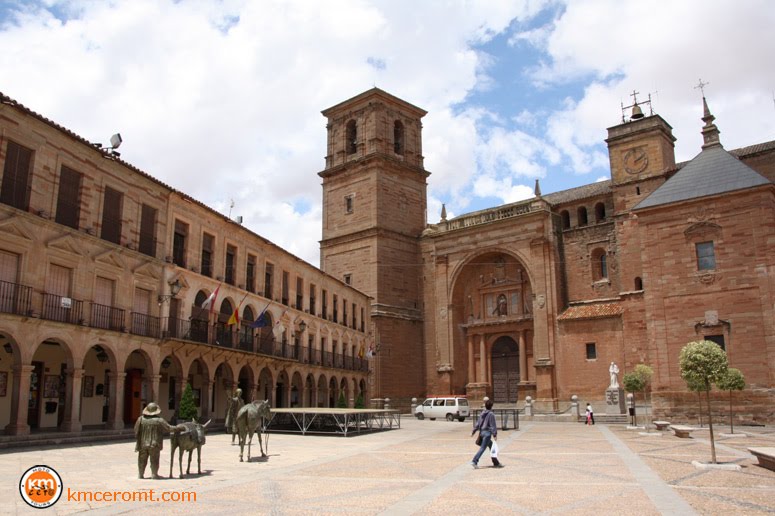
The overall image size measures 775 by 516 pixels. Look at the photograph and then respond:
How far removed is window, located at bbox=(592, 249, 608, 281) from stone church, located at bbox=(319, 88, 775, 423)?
3.6 inches

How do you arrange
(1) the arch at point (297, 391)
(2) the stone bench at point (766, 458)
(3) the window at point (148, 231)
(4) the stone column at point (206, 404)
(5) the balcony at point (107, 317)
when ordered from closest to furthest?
(2) the stone bench at point (766, 458)
(5) the balcony at point (107, 317)
(3) the window at point (148, 231)
(4) the stone column at point (206, 404)
(1) the arch at point (297, 391)

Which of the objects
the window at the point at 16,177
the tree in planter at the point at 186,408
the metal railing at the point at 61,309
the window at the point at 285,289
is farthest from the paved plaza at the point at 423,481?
the window at the point at 285,289

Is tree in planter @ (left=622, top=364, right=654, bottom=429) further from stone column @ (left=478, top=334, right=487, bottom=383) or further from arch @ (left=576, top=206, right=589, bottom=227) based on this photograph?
stone column @ (left=478, top=334, right=487, bottom=383)

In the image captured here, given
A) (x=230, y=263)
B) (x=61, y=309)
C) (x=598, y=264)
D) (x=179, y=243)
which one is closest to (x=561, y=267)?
(x=598, y=264)

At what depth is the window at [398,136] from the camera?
50753mm

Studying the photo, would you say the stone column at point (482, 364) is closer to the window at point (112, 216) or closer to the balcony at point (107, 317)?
the balcony at point (107, 317)

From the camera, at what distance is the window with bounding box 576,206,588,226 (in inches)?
1770

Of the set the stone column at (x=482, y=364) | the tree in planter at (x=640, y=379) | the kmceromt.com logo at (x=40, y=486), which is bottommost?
the kmceromt.com logo at (x=40, y=486)

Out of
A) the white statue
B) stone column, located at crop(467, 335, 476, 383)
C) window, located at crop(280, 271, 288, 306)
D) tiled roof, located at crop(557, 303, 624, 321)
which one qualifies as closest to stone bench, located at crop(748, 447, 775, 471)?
the white statue

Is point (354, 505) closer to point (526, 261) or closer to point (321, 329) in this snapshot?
point (321, 329)

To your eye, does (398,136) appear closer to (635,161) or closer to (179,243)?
(635,161)

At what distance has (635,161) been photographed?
40656mm

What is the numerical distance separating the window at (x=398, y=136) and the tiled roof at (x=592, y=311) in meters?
18.1

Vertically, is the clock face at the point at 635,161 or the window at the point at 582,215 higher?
the clock face at the point at 635,161
